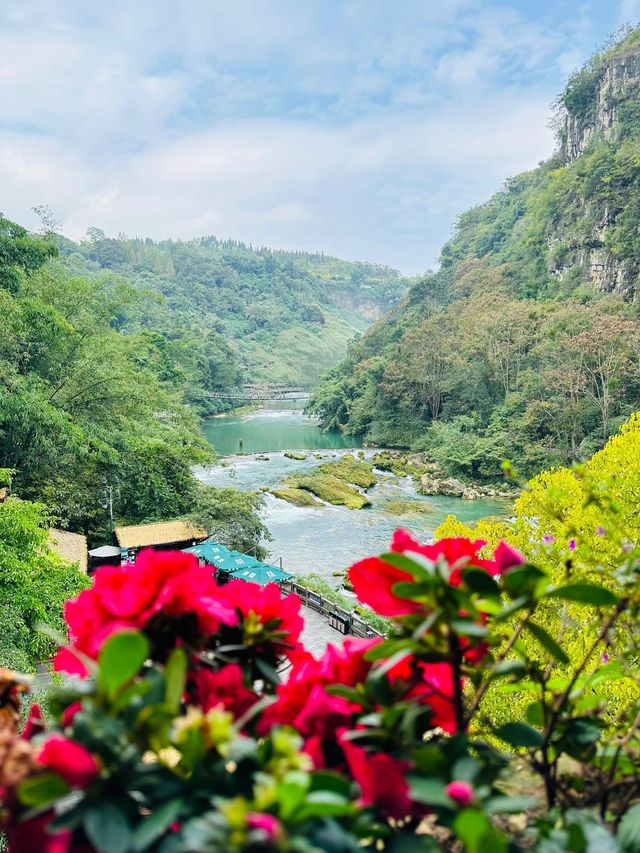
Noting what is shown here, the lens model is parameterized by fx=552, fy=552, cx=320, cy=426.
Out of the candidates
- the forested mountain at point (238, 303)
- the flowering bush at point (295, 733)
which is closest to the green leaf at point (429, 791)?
the flowering bush at point (295, 733)

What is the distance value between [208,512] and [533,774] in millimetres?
11525

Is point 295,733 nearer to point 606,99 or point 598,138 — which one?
point 598,138

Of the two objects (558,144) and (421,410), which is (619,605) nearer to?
(421,410)

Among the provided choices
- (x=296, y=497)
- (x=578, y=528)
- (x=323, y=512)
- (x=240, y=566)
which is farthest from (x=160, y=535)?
(x=578, y=528)

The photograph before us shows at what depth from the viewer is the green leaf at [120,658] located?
1.37ft

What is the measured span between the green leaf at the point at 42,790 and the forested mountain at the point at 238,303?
140 feet

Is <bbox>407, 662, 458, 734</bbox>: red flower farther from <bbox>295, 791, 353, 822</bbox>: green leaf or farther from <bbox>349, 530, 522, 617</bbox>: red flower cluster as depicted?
<bbox>295, 791, 353, 822</bbox>: green leaf

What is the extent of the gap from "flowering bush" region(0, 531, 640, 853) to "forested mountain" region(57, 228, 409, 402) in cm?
4230

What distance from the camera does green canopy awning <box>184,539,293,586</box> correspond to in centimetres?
931

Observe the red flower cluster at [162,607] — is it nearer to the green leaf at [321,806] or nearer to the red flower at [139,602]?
the red flower at [139,602]

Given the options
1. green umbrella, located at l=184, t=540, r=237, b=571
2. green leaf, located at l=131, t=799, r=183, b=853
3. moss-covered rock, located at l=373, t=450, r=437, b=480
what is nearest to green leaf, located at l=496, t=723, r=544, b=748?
green leaf, located at l=131, t=799, r=183, b=853

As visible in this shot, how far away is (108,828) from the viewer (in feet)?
1.22

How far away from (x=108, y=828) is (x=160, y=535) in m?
11.4

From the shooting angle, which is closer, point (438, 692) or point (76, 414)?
point (438, 692)
